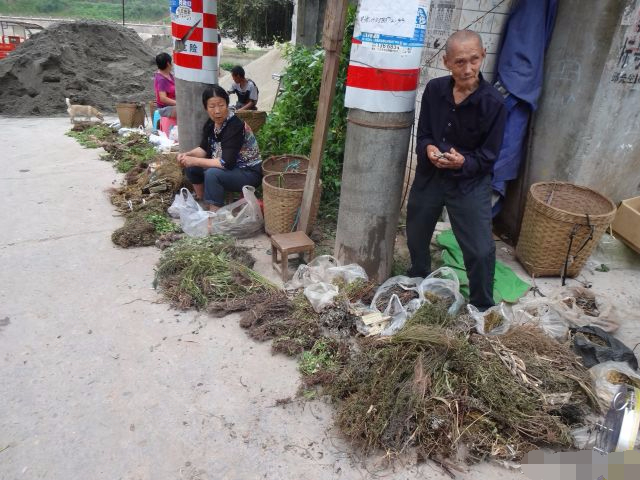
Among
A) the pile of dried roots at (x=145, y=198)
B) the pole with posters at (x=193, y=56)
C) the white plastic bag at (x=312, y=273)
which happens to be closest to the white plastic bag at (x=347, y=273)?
the white plastic bag at (x=312, y=273)

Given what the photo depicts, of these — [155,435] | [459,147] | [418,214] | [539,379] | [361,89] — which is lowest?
[155,435]

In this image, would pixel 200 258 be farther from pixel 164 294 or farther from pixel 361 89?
pixel 361 89

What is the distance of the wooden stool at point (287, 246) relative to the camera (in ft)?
11.7

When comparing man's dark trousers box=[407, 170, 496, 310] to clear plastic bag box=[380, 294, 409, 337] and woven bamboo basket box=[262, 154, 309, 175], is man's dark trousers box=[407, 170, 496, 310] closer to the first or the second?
clear plastic bag box=[380, 294, 409, 337]

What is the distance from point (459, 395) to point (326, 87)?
2383 millimetres

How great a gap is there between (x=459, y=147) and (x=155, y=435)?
8.13ft

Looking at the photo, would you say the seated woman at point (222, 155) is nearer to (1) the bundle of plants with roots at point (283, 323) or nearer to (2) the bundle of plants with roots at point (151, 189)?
(2) the bundle of plants with roots at point (151, 189)

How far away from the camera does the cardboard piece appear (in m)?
3.99

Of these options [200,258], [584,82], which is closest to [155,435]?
[200,258]

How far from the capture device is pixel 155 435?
7.45 ft

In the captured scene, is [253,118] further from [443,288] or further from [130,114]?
[443,288]

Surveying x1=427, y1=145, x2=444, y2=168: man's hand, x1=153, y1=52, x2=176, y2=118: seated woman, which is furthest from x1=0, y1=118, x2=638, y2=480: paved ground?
x1=153, y1=52, x2=176, y2=118: seated woman

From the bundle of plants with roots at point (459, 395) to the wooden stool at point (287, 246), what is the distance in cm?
112

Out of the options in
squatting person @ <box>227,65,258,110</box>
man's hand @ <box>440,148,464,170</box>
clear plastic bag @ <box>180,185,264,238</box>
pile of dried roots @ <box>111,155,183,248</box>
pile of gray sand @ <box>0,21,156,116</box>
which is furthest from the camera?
pile of gray sand @ <box>0,21,156,116</box>
